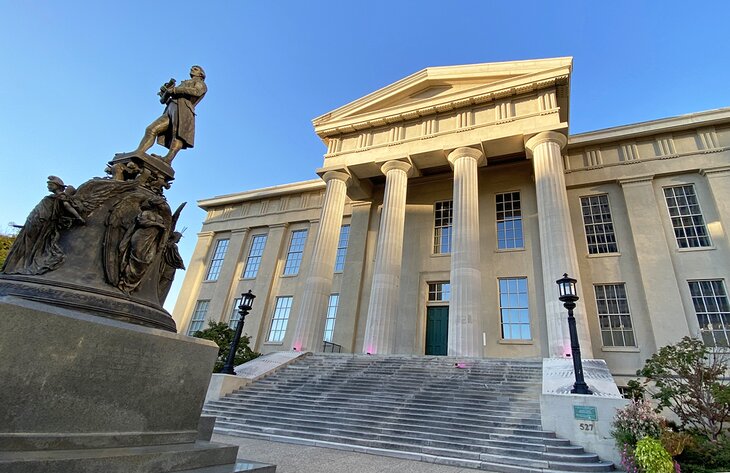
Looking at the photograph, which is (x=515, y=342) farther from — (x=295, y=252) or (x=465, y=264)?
(x=295, y=252)

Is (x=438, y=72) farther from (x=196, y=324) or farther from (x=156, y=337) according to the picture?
(x=196, y=324)

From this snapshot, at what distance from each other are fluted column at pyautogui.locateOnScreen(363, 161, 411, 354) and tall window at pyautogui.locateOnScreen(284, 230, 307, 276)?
8750 millimetres

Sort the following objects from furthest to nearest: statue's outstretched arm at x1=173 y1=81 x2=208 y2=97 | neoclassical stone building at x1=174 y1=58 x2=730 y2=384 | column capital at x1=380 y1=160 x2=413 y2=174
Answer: column capital at x1=380 y1=160 x2=413 y2=174
neoclassical stone building at x1=174 y1=58 x2=730 y2=384
statue's outstretched arm at x1=173 y1=81 x2=208 y2=97

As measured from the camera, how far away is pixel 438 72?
19.5 m

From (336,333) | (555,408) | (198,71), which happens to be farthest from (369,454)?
(336,333)

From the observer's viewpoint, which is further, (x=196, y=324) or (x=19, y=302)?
(x=196, y=324)

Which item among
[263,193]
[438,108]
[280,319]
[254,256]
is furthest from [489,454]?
[263,193]

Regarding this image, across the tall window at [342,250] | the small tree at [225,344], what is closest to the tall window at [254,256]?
the tall window at [342,250]

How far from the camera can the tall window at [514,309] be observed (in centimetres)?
1636

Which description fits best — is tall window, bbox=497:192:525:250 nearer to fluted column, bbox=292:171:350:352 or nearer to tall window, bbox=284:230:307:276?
fluted column, bbox=292:171:350:352

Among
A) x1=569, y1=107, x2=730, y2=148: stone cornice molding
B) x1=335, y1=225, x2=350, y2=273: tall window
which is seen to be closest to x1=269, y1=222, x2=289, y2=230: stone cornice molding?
x1=335, y1=225, x2=350, y2=273: tall window

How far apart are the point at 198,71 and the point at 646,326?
58.7ft

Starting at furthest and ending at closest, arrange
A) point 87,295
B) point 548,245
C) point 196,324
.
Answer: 1. point 196,324
2. point 548,245
3. point 87,295

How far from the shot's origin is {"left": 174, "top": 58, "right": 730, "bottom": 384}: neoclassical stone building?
14.6m
